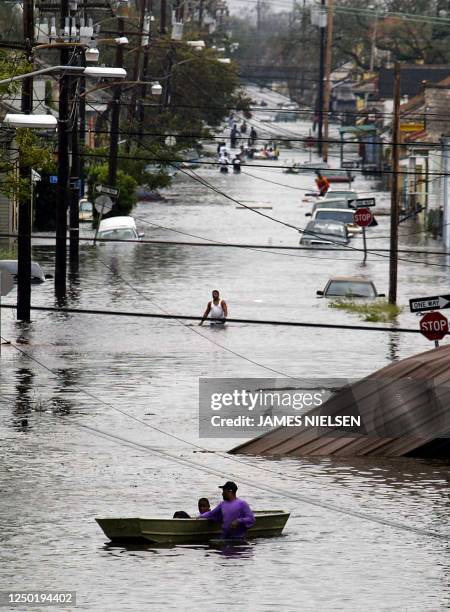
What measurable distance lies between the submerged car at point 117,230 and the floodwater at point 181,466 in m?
5.86

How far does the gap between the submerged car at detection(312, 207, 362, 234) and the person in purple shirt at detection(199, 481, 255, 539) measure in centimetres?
5485

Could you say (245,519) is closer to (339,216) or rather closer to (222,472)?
(222,472)

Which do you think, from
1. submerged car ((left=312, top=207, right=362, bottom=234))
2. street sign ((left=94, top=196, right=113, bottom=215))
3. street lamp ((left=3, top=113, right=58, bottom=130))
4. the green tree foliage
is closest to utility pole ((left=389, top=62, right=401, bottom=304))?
street sign ((left=94, top=196, right=113, bottom=215))

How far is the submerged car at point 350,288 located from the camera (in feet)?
191

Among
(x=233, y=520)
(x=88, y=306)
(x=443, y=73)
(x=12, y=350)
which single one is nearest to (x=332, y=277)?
(x=88, y=306)

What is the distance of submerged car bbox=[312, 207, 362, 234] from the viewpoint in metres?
81.5

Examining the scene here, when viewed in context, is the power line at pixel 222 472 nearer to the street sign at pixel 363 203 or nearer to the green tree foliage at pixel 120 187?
the street sign at pixel 363 203

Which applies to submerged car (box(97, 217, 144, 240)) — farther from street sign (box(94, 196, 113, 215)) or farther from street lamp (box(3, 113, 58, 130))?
street lamp (box(3, 113, 58, 130))

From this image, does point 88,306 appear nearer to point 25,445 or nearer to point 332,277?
point 332,277

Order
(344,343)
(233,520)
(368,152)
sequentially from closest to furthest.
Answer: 1. (233,520)
2. (344,343)
3. (368,152)

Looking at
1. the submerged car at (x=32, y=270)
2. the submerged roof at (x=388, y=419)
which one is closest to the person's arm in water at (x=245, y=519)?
the submerged roof at (x=388, y=419)

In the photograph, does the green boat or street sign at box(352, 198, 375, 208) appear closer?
the green boat

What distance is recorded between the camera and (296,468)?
110ft

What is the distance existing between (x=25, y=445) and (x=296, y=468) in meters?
5.47
